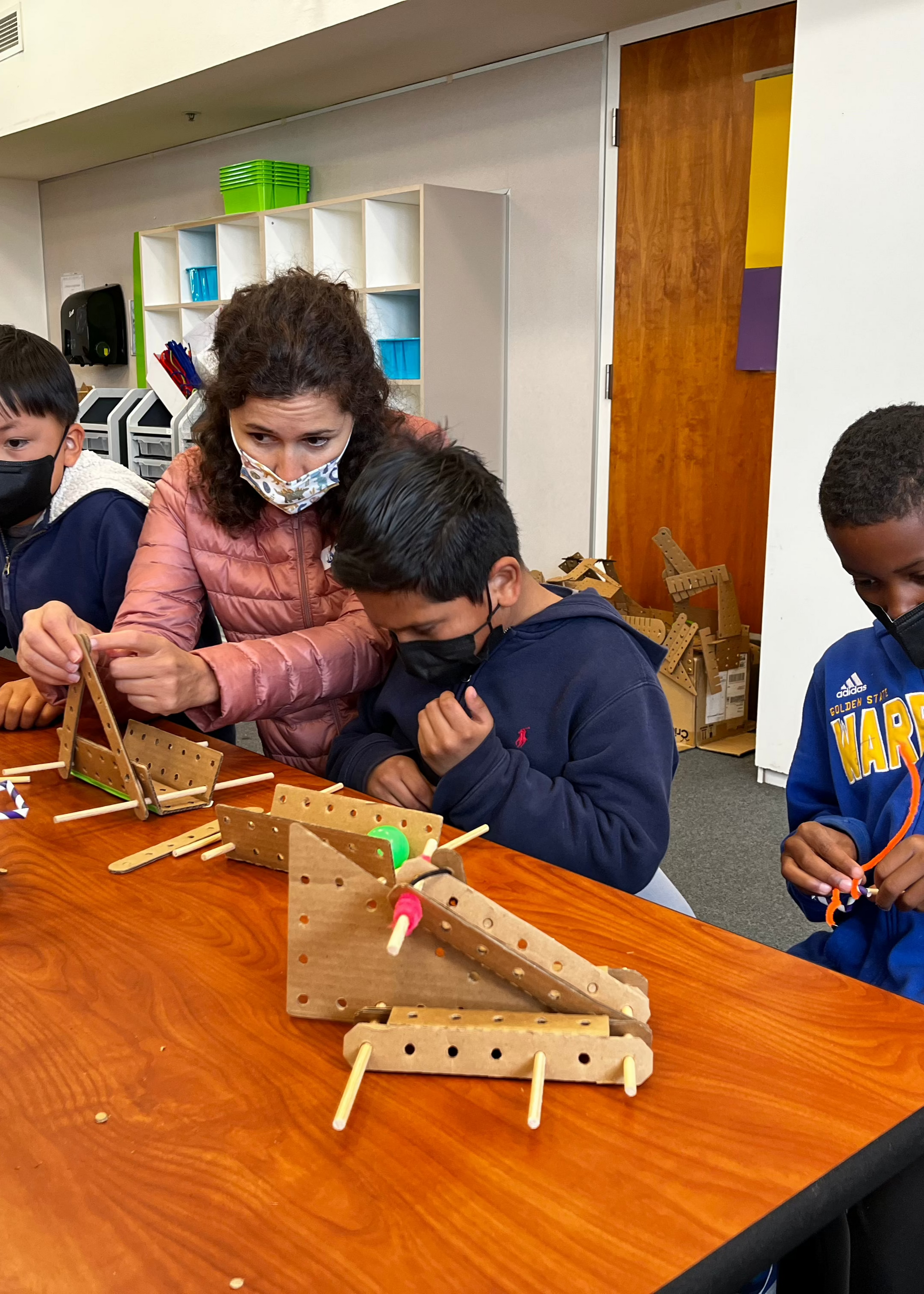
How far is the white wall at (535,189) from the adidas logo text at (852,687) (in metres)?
3.19

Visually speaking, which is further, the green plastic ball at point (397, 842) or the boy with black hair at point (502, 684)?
the boy with black hair at point (502, 684)

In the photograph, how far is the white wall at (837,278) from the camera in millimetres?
2900

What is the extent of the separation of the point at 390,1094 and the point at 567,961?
0.15 metres

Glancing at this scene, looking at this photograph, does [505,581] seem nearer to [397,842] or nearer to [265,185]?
[397,842]

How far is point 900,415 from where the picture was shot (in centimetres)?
129

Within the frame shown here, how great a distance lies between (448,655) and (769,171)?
3.00 metres

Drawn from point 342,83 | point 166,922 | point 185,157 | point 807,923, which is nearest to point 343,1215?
point 166,922

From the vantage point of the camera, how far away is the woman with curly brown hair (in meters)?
1.51

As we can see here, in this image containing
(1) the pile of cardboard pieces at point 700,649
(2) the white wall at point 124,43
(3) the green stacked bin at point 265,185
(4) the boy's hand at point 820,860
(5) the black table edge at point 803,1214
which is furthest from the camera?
(3) the green stacked bin at point 265,185

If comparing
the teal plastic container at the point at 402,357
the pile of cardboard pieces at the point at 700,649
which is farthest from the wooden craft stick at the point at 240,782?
the teal plastic container at the point at 402,357

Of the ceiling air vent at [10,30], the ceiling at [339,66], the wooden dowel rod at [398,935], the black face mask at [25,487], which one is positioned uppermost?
Answer: the ceiling air vent at [10,30]

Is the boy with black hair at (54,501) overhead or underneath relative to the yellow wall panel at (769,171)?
underneath

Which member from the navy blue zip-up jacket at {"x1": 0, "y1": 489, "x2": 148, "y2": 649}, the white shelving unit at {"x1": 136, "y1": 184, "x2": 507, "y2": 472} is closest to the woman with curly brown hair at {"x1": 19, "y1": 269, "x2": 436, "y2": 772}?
the navy blue zip-up jacket at {"x1": 0, "y1": 489, "x2": 148, "y2": 649}

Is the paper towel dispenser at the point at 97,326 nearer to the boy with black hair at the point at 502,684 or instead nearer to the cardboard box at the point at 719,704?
the cardboard box at the point at 719,704
